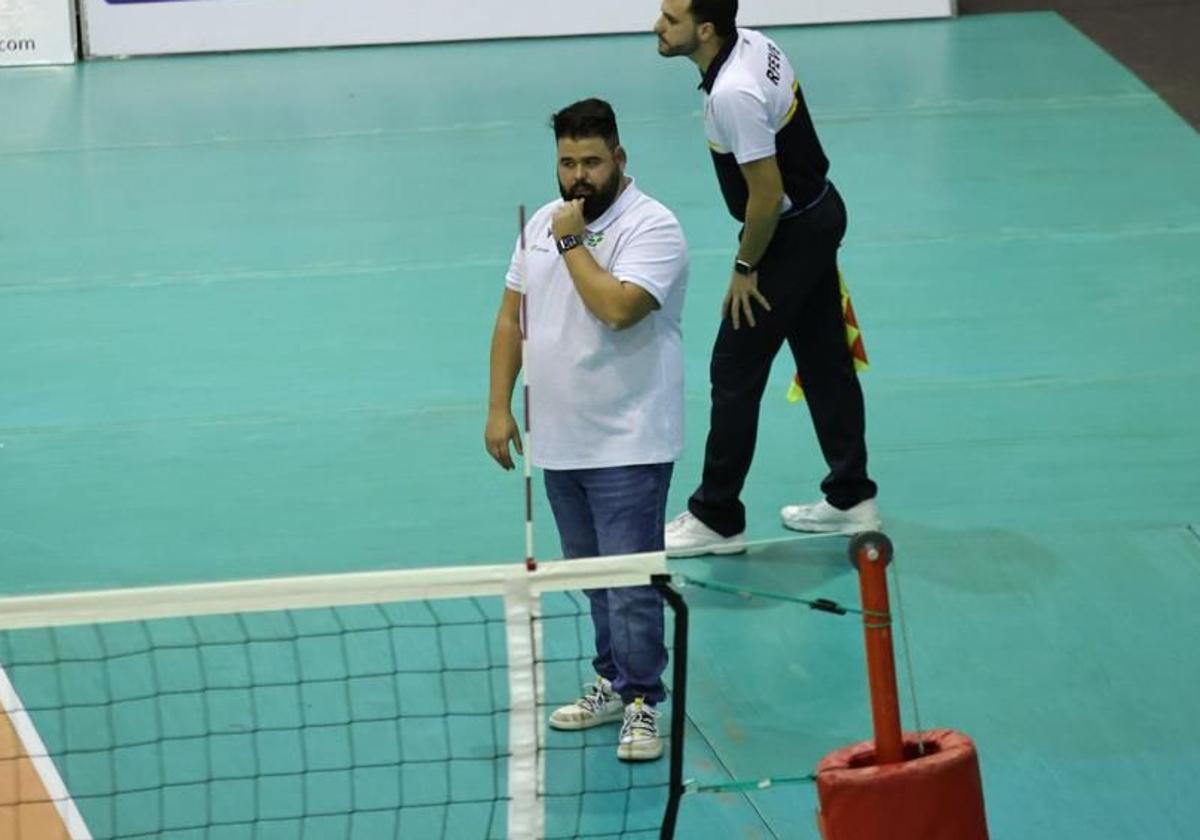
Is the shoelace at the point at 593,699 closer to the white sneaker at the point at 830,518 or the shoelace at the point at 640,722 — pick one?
the shoelace at the point at 640,722

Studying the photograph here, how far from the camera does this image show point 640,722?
637cm

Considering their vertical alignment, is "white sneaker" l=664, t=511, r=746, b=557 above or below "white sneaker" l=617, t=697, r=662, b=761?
above

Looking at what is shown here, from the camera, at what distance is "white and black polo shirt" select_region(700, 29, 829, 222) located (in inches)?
276

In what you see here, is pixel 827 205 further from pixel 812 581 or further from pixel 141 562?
pixel 141 562

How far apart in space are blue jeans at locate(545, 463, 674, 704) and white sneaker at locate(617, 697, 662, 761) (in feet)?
0.16

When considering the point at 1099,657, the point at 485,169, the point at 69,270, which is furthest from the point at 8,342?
the point at 1099,657

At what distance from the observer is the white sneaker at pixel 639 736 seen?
6355 mm

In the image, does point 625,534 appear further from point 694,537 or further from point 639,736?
point 694,537

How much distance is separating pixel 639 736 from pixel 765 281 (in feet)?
6.24

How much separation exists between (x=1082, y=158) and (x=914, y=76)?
89.1 inches

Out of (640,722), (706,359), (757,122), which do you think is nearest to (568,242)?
(757,122)

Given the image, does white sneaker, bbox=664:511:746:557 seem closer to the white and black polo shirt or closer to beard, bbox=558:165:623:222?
the white and black polo shirt

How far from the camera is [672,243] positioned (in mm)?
6102

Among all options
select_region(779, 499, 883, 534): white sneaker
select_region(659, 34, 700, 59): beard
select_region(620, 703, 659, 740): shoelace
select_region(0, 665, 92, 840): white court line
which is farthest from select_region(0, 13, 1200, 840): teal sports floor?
select_region(659, 34, 700, 59): beard
